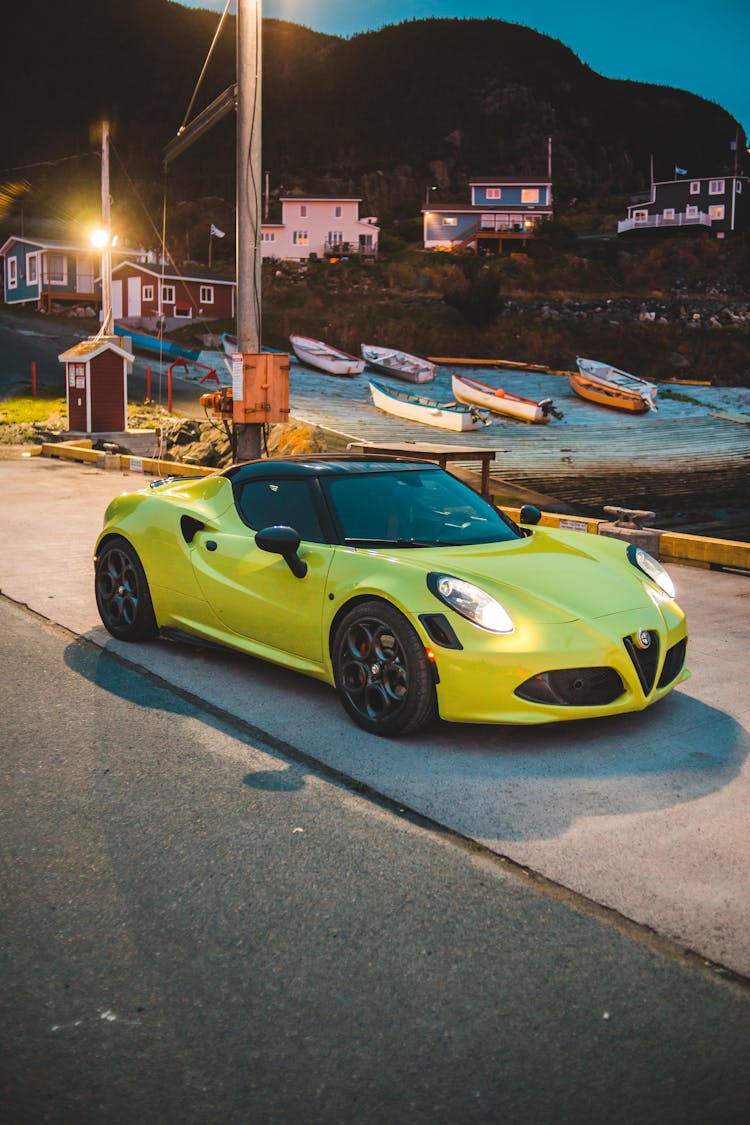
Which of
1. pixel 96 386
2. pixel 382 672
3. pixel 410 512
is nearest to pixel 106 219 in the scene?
pixel 96 386

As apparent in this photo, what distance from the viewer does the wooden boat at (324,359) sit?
50656 millimetres

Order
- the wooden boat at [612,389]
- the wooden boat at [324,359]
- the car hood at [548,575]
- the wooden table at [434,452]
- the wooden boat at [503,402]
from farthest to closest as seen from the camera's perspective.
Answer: the wooden boat at [324,359] < the wooden boat at [612,389] < the wooden boat at [503,402] < the wooden table at [434,452] < the car hood at [548,575]

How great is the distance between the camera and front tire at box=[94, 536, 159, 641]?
691 cm

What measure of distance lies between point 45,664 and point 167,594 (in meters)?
0.86

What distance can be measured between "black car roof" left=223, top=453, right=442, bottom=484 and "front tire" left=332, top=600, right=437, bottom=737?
117 cm

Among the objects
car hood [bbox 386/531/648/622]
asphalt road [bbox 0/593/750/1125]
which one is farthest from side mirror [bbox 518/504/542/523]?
asphalt road [bbox 0/593/750/1125]

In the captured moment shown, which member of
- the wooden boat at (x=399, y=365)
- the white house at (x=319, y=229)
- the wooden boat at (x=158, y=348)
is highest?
the white house at (x=319, y=229)

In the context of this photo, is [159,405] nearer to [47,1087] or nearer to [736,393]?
[736,393]


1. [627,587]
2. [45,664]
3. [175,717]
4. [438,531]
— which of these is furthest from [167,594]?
[627,587]

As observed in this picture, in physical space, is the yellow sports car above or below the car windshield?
below

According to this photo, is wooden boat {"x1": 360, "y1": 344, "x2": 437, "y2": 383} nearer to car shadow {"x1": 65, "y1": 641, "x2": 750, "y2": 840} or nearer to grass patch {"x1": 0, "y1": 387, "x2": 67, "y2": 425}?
grass patch {"x1": 0, "y1": 387, "x2": 67, "y2": 425}

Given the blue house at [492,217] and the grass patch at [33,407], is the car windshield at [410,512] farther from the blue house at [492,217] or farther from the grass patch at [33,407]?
the blue house at [492,217]

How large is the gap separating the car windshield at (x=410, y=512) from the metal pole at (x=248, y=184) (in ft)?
19.2

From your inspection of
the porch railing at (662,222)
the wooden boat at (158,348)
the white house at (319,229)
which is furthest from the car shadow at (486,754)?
the porch railing at (662,222)
